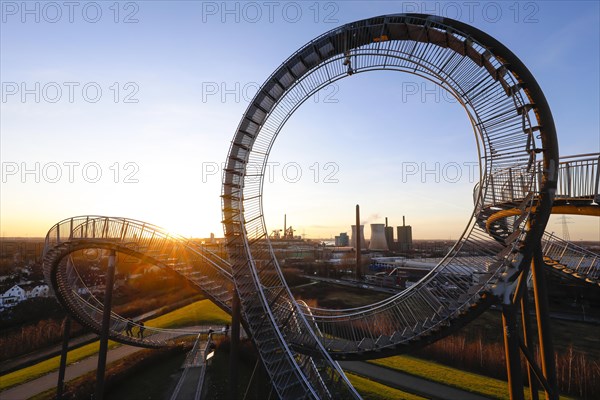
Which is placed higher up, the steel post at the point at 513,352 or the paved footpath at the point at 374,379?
the steel post at the point at 513,352

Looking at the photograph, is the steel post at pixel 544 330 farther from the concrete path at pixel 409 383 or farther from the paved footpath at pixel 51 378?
the paved footpath at pixel 51 378

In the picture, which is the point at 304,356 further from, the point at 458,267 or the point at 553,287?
the point at 553,287

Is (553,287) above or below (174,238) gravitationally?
below

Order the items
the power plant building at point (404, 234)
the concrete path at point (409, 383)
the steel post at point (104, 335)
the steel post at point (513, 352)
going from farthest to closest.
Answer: the power plant building at point (404, 234) → the concrete path at point (409, 383) → the steel post at point (104, 335) → the steel post at point (513, 352)

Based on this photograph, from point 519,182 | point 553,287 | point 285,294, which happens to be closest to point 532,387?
point 519,182

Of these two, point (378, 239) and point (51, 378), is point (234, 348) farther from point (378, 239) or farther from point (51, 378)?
point (378, 239)

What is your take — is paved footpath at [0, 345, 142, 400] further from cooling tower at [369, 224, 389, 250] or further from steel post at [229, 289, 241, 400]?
cooling tower at [369, 224, 389, 250]

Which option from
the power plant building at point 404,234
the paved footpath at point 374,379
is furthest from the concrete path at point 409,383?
the power plant building at point 404,234

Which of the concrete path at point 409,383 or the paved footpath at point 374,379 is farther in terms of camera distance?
the paved footpath at point 374,379
